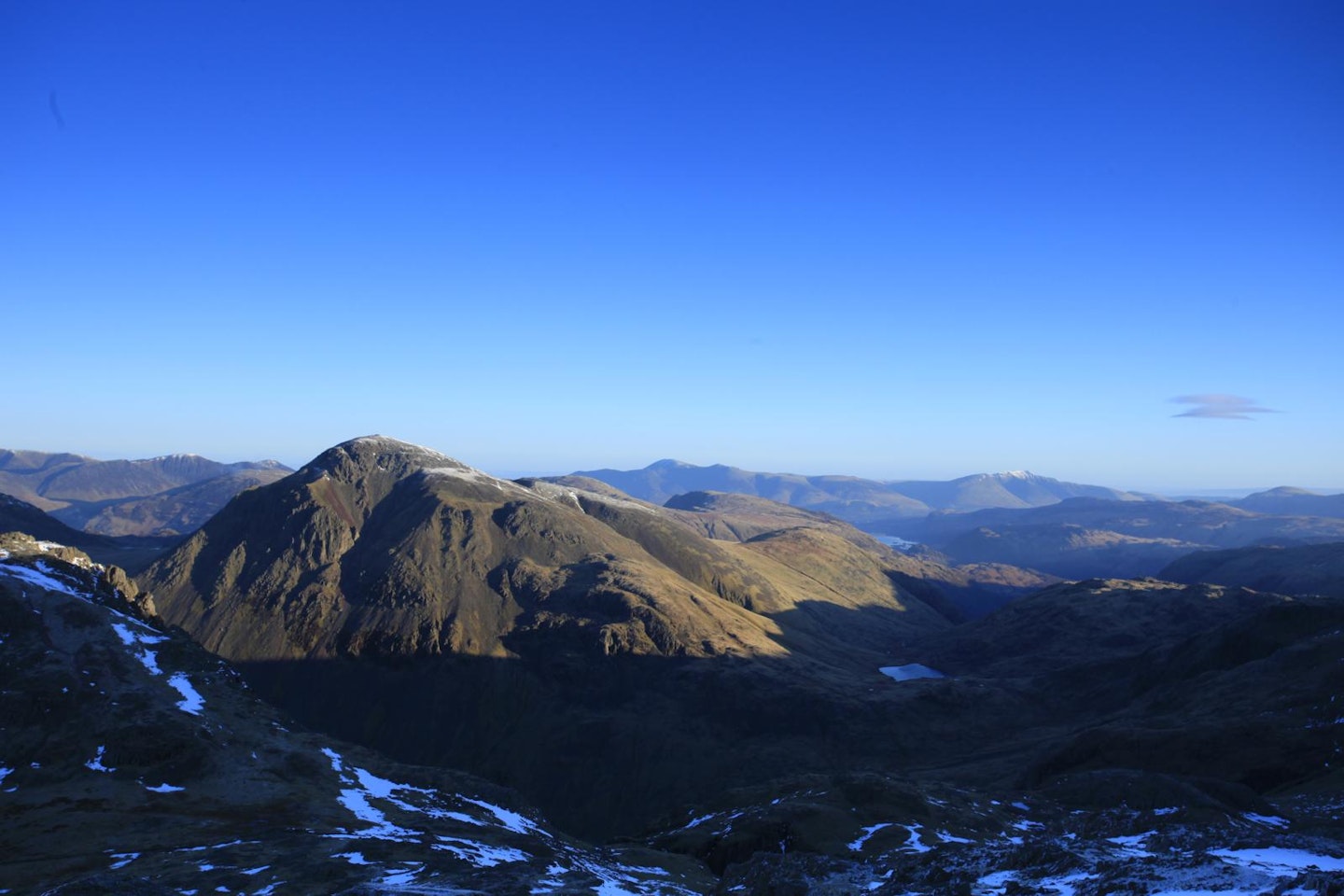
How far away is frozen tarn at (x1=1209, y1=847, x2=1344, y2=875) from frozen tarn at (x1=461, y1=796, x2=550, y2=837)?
53.1 meters

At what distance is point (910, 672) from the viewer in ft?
595

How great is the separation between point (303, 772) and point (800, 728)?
85425 mm

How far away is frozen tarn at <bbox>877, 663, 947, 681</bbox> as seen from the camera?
6964 inches

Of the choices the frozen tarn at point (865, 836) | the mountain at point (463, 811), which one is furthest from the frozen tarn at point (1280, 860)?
the frozen tarn at point (865, 836)

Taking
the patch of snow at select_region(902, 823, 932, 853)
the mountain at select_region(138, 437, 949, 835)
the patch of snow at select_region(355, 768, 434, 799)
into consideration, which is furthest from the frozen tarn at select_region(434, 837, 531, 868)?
the mountain at select_region(138, 437, 949, 835)

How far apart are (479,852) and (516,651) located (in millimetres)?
104012

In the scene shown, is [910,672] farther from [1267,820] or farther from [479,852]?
Result: [479,852]

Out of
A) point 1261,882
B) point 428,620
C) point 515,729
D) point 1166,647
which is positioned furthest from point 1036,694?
point 1261,882

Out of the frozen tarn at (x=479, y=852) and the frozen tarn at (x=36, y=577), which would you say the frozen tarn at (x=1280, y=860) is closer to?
the frozen tarn at (x=479, y=852)

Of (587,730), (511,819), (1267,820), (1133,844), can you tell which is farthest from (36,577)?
(1267,820)

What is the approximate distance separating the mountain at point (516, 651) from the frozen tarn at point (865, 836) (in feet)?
181

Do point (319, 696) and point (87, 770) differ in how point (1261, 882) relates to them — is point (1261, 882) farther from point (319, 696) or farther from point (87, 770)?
point (319, 696)

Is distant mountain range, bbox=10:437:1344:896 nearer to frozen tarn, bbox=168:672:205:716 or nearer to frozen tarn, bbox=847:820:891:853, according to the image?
frozen tarn, bbox=847:820:891:853

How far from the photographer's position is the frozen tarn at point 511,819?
240ft
